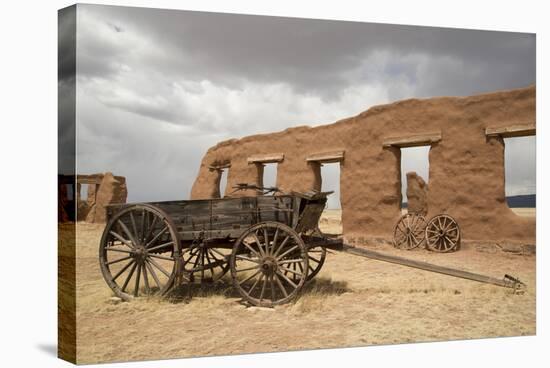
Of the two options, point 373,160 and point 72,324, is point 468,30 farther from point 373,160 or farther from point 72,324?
point 72,324

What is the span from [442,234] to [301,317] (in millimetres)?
5652

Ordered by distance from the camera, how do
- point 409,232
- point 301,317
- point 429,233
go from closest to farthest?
1. point 301,317
2. point 429,233
3. point 409,232

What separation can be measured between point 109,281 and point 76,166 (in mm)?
1866

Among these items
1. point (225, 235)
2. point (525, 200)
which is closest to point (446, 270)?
point (225, 235)

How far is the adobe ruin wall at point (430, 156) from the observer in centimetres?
1029

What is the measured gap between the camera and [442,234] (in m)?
11.0

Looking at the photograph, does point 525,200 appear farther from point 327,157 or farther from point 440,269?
point 440,269

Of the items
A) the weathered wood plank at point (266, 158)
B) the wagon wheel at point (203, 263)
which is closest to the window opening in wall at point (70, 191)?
the wagon wheel at point (203, 263)

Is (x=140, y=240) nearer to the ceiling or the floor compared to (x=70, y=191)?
nearer to the floor

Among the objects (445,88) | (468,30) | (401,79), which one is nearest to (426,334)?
(468,30)

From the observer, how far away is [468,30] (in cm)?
800

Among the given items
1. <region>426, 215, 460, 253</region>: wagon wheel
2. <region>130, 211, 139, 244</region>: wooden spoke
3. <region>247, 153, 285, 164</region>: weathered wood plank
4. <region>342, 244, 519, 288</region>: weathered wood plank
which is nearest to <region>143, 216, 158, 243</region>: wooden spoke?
<region>130, 211, 139, 244</region>: wooden spoke

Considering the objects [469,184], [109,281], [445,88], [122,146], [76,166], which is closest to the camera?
[76,166]

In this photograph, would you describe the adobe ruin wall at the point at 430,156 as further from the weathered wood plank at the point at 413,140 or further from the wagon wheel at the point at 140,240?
the wagon wheel at the point at 140,240
